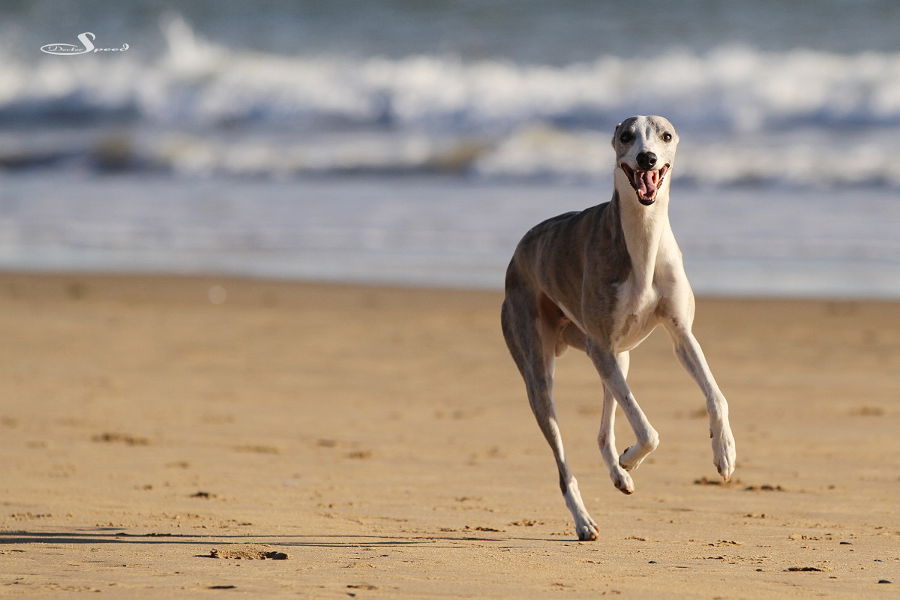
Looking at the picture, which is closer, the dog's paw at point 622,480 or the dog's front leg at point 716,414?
the dog's front leg at point 716,414

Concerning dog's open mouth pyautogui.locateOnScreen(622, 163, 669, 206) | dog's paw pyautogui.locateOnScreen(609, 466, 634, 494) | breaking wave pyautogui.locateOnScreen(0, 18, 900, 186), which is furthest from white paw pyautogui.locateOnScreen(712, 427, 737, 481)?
breaking wave pyautogui.locateOnScreen(0, 18, 900, 186)

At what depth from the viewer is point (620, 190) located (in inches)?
204

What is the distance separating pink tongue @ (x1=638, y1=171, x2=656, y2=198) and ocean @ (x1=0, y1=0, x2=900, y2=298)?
23.3ft

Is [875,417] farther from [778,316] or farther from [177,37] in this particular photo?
[177,37]

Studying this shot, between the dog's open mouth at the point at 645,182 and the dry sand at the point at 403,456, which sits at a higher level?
the dog's open mouth at the point at 645,182

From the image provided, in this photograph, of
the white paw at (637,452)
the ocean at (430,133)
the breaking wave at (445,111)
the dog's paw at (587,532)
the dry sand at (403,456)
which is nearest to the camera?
the dry sand at (403,456)

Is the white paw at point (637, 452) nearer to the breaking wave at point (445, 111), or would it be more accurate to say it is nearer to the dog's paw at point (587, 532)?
the dog's paw at point (587, 532)

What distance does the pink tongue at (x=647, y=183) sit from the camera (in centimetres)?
506

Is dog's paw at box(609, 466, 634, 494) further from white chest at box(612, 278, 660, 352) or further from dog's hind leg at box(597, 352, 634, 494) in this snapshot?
white chest at box(612, 278, 660, 352)

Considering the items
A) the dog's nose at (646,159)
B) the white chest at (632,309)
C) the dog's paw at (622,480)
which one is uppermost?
the dog's nose at (646,159)

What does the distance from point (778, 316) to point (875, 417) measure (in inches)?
127

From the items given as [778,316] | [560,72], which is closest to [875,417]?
[778,316]

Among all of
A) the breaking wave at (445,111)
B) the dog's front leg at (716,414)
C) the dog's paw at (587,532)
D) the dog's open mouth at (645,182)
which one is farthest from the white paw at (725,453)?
the breaking wave at (445,111)

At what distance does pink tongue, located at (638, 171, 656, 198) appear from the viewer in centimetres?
506
